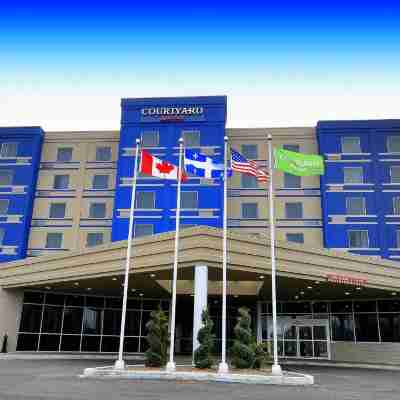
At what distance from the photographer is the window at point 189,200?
147 ft

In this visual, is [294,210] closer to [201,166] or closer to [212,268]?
[212,268]

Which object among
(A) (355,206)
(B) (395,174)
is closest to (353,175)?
(A) (355,206)

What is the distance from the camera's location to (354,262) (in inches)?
1194

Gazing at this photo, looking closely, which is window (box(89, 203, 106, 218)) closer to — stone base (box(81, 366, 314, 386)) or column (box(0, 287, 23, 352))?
column (box(0, 287, 23, 352))

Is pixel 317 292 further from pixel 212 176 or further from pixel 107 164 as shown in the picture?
pixel 107 164

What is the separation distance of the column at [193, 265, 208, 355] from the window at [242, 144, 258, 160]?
2407cm

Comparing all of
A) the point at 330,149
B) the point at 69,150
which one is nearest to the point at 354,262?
the point at 330,149

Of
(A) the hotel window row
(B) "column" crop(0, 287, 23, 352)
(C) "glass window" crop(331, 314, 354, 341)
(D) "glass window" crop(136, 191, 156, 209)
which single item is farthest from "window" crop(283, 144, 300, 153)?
(B) "column" crop(0, 287, 23, 352)

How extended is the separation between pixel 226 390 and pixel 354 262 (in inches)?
623

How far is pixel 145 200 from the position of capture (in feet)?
148

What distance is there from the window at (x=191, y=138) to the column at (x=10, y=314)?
19929 mm

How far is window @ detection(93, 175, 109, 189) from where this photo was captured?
1900 inches

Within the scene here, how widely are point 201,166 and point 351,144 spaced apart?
27.2 metres

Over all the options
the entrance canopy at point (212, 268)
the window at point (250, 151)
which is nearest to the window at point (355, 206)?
the window at point (250, 151)
